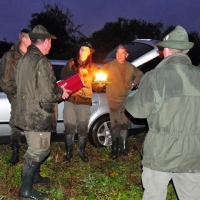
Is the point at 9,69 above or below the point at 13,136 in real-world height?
above

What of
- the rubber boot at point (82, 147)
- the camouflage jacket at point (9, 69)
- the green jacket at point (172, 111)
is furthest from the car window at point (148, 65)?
the green jacket at point (172, 111)

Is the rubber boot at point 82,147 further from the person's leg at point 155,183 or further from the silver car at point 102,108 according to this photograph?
the person's leg at point 155,183

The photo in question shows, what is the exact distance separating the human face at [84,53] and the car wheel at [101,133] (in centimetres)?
143

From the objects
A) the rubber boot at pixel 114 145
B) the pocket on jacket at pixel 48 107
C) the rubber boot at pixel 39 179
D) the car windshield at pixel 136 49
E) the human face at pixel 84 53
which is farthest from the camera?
the car windshield at pixel 136 49

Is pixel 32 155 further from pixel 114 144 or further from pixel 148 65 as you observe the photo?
pixel 148 65

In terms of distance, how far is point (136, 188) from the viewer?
466 cm

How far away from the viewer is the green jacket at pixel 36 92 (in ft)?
12.1

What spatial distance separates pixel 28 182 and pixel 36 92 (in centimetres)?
119

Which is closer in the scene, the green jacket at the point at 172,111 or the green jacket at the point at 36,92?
the green jacket at the point at 172,111

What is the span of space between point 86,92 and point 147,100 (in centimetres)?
250

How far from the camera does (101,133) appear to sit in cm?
623

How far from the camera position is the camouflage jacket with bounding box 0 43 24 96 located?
15.8 feet

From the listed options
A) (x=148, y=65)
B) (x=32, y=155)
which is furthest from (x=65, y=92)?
(x=148, y=65)

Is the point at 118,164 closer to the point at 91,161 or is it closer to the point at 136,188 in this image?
the point at 91,161
